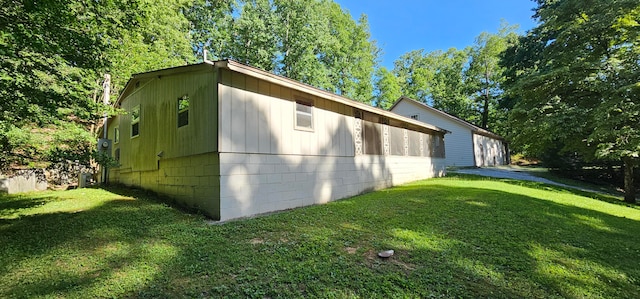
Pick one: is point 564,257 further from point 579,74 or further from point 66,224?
point 579,74

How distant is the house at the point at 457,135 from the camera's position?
21.0 m

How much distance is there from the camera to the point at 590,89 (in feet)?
35.5

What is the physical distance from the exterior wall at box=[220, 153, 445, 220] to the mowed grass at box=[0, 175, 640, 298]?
55cm

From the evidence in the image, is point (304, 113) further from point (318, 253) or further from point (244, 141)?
point (318, 253)

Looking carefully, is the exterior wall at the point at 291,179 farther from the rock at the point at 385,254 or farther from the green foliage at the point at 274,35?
the green foliage at the point at 274,35

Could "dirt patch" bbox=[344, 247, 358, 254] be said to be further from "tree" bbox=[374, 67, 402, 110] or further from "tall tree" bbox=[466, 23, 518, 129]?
"tall tree" bbox=[466, 23, 518, 129]

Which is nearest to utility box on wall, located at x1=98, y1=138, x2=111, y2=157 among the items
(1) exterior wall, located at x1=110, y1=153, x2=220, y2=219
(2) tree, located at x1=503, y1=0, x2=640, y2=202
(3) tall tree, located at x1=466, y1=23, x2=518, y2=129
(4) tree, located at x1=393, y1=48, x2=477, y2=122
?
(1) exterior wall, located at x1=110, y1=153, x2=220, y2=219

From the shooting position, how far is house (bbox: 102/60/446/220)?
6117 mm

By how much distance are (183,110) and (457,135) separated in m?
19.3

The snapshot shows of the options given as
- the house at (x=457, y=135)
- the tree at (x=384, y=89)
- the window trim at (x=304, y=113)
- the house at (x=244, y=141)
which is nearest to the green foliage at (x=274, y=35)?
the tree at (x=384, y=89)

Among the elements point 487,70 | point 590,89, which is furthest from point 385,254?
point 487,70

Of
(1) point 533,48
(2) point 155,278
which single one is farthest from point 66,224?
(1) point 533,48

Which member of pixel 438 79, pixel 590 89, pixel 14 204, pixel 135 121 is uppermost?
A: pixel 438 79

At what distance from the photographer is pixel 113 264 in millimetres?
3717
